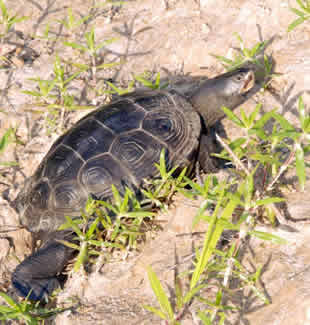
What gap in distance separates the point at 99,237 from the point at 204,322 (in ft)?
3.56

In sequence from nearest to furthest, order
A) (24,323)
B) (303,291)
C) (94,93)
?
(303,291), (24,323), (94,93)

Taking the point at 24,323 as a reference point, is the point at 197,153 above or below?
above

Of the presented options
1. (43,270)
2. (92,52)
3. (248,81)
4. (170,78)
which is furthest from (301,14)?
(43,270)

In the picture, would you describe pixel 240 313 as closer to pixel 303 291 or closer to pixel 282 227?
pixel 303 291

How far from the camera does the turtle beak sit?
11.5ft

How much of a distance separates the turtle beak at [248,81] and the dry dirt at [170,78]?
0.53 feet

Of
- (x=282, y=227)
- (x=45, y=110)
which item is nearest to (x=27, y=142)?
(x=45, y=110)

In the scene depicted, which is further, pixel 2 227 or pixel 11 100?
pixel 11 100

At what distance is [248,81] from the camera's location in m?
3.52

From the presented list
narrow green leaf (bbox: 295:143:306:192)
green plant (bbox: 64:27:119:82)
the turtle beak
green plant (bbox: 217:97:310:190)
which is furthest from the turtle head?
narrow green leaf (bbox: 295:143:306:192)

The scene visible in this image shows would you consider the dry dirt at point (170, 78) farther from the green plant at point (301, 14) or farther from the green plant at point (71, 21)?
the green plant at point (301, 14)

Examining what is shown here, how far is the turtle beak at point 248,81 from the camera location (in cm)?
350

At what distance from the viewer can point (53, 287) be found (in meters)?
2.63

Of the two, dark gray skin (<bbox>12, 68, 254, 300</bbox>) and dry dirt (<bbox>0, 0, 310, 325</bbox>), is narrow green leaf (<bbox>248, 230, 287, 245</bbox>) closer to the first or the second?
dry dirt (<bbox>0, 0, 310, 325</bbox>)
